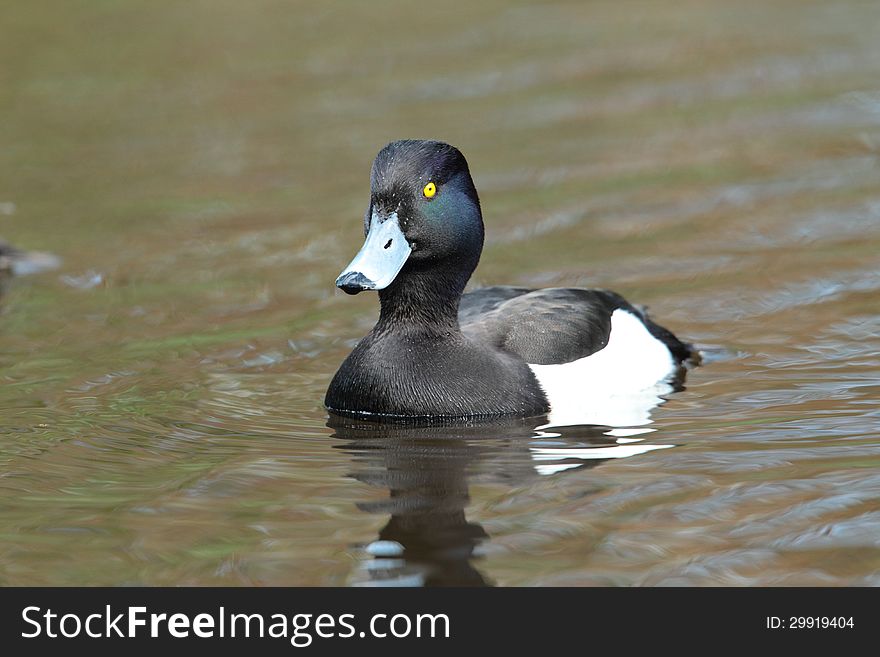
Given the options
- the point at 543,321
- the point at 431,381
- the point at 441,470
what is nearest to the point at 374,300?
the point at 543,321

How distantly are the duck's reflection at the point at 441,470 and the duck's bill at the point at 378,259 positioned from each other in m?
0.74

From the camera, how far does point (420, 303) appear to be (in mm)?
7574

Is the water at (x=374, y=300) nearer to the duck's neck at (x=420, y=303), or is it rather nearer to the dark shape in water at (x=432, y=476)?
the dark shape in water at (x=432, y=476)

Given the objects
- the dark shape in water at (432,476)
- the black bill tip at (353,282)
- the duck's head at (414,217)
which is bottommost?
the dark shape in water at (432,476)

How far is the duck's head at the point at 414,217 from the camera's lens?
713cm

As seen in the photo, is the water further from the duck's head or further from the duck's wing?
the duck's head

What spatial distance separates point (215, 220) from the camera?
11.7 meters

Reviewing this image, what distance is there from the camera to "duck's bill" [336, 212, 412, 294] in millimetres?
6961

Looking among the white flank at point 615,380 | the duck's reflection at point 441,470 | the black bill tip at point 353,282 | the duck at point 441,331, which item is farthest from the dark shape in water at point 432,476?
the black bill tip at point 353,282

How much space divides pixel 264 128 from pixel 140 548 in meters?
9.09
